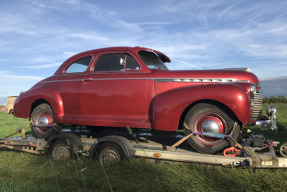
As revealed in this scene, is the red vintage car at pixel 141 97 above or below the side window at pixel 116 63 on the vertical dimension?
below

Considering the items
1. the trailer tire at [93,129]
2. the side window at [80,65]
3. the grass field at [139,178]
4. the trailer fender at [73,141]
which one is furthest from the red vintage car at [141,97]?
the trailer tire at [93,129]

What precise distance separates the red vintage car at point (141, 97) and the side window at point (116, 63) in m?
0.02

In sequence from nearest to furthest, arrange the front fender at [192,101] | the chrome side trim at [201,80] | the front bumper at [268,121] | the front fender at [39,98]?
the front fender at [192,101], the front bumper at [268,121], the chrome side trim at [201,80], the front fender at [39,98]

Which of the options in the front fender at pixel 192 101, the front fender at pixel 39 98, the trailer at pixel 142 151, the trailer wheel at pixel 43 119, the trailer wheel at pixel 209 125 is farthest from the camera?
the trailer wheel at pixel 43 119

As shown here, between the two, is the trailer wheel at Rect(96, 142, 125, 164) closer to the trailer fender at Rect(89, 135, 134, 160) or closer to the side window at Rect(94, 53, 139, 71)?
the trailer fender at Rect(89, 135, 134, 160)

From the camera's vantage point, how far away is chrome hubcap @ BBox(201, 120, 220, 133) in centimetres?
341

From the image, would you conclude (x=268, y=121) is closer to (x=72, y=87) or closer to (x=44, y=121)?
(x=72, y=87)

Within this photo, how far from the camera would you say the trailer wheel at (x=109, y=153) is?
3.58 metres

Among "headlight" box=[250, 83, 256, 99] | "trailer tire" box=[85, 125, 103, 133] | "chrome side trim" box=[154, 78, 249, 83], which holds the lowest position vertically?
"trailer tire" box=[85, 125, 103, 133]

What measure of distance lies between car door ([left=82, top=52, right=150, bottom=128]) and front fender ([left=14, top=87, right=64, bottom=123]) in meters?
0.57

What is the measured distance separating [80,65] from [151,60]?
143cm

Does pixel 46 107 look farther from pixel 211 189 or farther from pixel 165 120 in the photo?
pixel 211 189

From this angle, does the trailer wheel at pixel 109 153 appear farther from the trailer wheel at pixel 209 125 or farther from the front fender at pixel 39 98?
the front fender at pixel 39 98

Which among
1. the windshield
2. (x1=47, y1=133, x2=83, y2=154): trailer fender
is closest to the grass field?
(x1=47, y1=133, x2=83, y2=154): trailer fender
